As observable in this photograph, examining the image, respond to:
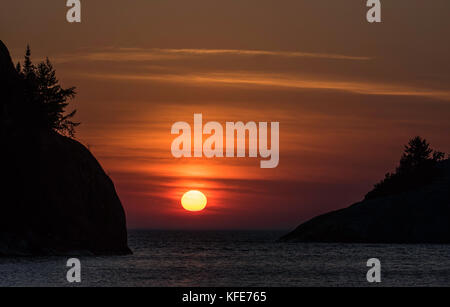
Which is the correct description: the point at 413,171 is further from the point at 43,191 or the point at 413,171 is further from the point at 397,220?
the point at 43,191

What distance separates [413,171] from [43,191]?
92282 mm

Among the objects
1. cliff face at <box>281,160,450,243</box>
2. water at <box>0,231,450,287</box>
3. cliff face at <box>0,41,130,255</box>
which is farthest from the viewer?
cliff face at <box>281,160,450,243</box>

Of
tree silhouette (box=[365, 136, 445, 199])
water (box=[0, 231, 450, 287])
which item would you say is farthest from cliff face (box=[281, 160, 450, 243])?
water (box=[0, 231, 450, 287])

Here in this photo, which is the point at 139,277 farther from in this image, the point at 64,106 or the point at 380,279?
the point at 64,106

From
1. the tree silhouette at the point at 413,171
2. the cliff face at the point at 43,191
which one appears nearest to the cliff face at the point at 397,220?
the tree silhouette at the point at 413,171

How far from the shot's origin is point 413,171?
159 metres

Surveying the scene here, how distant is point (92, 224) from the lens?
87812 millimetres

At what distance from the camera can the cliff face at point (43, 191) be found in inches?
3228

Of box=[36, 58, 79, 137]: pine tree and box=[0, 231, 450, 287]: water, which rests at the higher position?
box=[36, 58, 79, 137]: pine tree

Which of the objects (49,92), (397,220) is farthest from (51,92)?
(397,220)

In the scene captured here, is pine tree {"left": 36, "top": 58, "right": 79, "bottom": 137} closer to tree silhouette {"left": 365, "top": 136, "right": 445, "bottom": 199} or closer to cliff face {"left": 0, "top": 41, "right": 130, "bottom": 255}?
cliff face {"left": 0, "top": 41, "right": 130, "bottom": 255}

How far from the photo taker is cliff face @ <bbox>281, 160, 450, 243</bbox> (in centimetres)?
13850

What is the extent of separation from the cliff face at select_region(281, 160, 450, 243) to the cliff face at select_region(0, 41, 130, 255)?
61121 mm

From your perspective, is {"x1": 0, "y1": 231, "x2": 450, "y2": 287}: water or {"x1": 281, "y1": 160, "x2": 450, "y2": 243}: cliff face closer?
{"x1": 0, "y1": 231, "x2": 450, "y2": 287}: water
